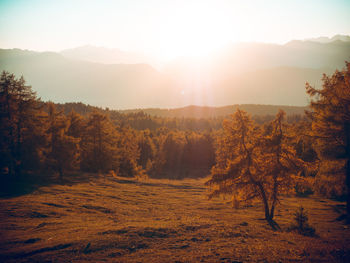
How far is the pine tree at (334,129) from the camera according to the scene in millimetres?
20516

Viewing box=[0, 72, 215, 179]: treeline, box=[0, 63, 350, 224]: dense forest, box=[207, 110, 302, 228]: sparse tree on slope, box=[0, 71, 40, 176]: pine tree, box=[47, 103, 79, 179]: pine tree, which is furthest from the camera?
box=[47, 103, 79, 179]: pine tree

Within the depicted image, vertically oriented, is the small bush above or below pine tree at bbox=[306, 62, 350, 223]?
below

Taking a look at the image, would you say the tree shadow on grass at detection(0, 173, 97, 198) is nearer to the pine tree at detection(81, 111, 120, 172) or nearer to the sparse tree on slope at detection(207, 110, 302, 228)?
the pine tree at detection(81, 111, 120, 172)

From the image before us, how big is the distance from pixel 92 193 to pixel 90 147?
1872 cm

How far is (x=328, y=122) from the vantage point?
2125 cm

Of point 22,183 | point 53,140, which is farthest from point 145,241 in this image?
point 53,140

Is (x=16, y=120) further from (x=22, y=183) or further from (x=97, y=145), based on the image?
(x=97, y=145)

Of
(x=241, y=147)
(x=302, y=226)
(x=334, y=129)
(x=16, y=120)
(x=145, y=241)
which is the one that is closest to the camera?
(x=145, y=241)

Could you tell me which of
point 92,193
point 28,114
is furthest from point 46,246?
point 28,114

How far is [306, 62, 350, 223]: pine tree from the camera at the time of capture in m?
20.5

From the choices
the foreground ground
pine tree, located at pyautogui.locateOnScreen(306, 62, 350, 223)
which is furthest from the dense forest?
→ the foreground ground

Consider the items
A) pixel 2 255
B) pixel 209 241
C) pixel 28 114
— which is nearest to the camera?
pixel 2 255

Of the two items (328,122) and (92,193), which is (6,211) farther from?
(328,122)

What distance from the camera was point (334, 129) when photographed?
21.0 meters
